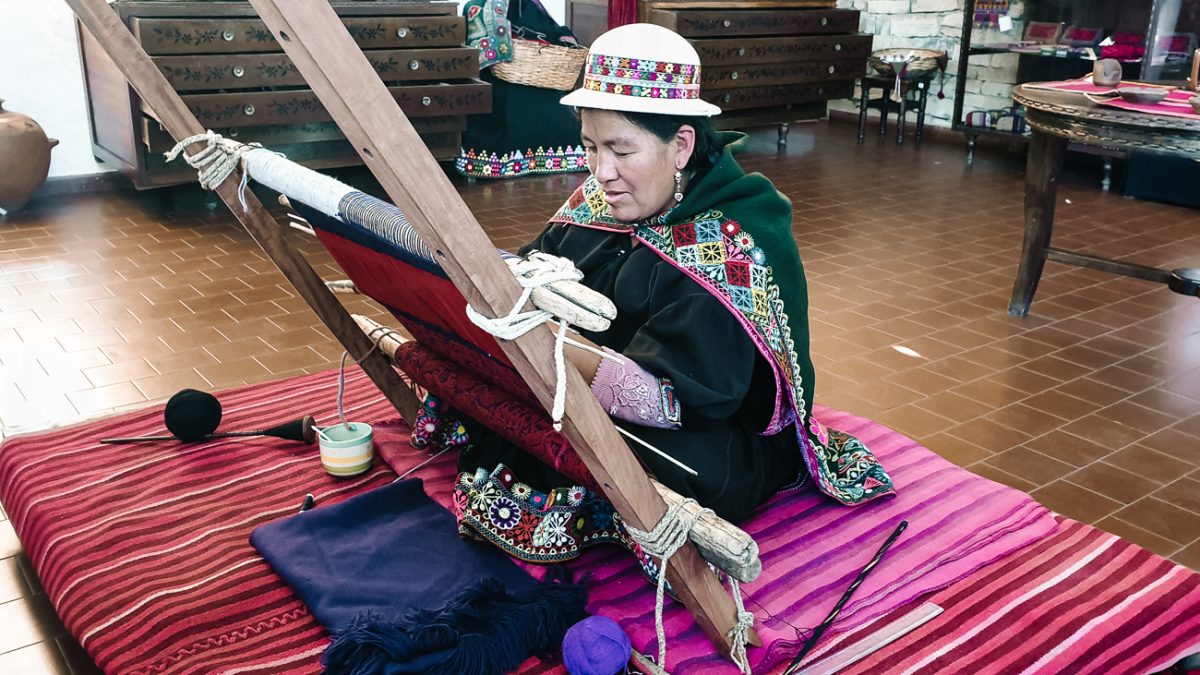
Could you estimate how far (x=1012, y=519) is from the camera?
236 centimetres

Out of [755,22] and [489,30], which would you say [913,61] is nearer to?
[755,22]

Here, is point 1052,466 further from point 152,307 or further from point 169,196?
point 169,196

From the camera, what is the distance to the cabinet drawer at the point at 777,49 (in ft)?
23.0

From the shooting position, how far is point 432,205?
4.43 ft

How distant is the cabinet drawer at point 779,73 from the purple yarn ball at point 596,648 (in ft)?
18.3

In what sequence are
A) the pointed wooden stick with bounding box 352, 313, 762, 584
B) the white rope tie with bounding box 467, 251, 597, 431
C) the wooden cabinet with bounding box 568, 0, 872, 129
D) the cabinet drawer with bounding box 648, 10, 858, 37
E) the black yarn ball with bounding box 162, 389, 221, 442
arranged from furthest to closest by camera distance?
the wooden cabinet with bounding box 568, 0, 872, 129 < the cabinet drawer with bounding box 648, 10, 858, 37 < the black yarn ball with bounding box 162, 389, 221, 442 < the pointed wooden stick with bounding box 352, 313, 762, 584 < the white rope tie with bounding box 467, 251, 597, 431

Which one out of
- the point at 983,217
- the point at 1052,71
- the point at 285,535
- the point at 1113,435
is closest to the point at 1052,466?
the point at 1113,435

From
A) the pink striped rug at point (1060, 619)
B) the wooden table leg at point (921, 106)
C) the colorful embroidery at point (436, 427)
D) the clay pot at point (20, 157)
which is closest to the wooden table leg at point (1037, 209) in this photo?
the pink striped rug at point (1060, 619)

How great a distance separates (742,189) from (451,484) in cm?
94

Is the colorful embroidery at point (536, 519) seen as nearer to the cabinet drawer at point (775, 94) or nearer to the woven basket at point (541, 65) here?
the woven basket at point (541, 65)

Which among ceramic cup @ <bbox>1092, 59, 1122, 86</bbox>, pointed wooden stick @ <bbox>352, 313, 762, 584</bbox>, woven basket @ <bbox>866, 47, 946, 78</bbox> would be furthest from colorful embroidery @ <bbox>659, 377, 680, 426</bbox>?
woven basket @ <bbox>866, 47, 946, 78</bbox>

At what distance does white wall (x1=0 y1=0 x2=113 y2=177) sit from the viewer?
17.9 ft

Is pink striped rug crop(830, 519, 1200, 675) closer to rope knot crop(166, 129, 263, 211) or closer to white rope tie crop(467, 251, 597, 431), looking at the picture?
white rope tie crop(467, 251, 597, 431)

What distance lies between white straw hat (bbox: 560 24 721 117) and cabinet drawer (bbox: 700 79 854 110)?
5.02 m
